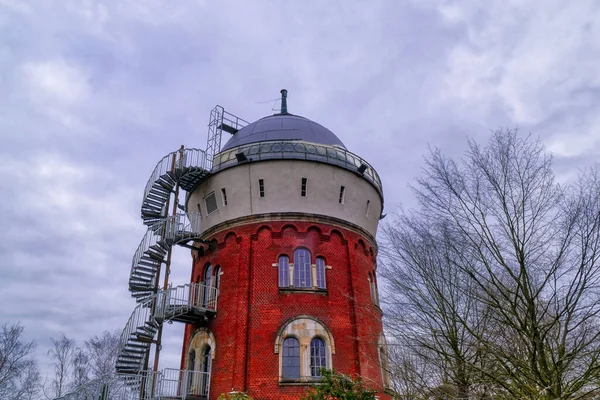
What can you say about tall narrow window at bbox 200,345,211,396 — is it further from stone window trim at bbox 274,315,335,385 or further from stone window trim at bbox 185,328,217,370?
stone window trim at bbox 274,315,335,385

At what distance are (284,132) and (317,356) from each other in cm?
1143

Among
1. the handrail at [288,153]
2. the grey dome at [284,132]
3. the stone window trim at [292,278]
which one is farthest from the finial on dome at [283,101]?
the stone window trim at [292,278]

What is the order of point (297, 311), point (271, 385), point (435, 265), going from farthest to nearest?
1. point (297, 311)
2. point (271, 385)
3. point (435, 265)

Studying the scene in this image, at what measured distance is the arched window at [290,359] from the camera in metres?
18.9

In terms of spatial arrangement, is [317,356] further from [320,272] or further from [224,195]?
[224,195]

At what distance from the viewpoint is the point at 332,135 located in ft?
87.5

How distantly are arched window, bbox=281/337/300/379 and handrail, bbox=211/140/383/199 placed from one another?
27.5ft

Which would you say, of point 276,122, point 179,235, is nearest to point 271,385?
Result: point 179,235

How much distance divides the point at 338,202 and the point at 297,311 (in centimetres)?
571

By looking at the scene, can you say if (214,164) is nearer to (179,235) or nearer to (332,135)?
(179,235)

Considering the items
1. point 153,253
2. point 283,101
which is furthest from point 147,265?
point 283,101

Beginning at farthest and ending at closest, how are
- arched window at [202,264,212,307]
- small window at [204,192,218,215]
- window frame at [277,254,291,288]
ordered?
small window at [204,192,218,215], arched window at [202,264,212,307], window frame at [277,254,291,288]

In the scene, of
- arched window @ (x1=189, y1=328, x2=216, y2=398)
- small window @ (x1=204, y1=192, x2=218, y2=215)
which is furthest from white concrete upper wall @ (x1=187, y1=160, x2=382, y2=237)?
arched window @ (x1=189, y1=328, x2=216, y2=398)

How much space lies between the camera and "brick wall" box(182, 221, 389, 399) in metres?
19.0
